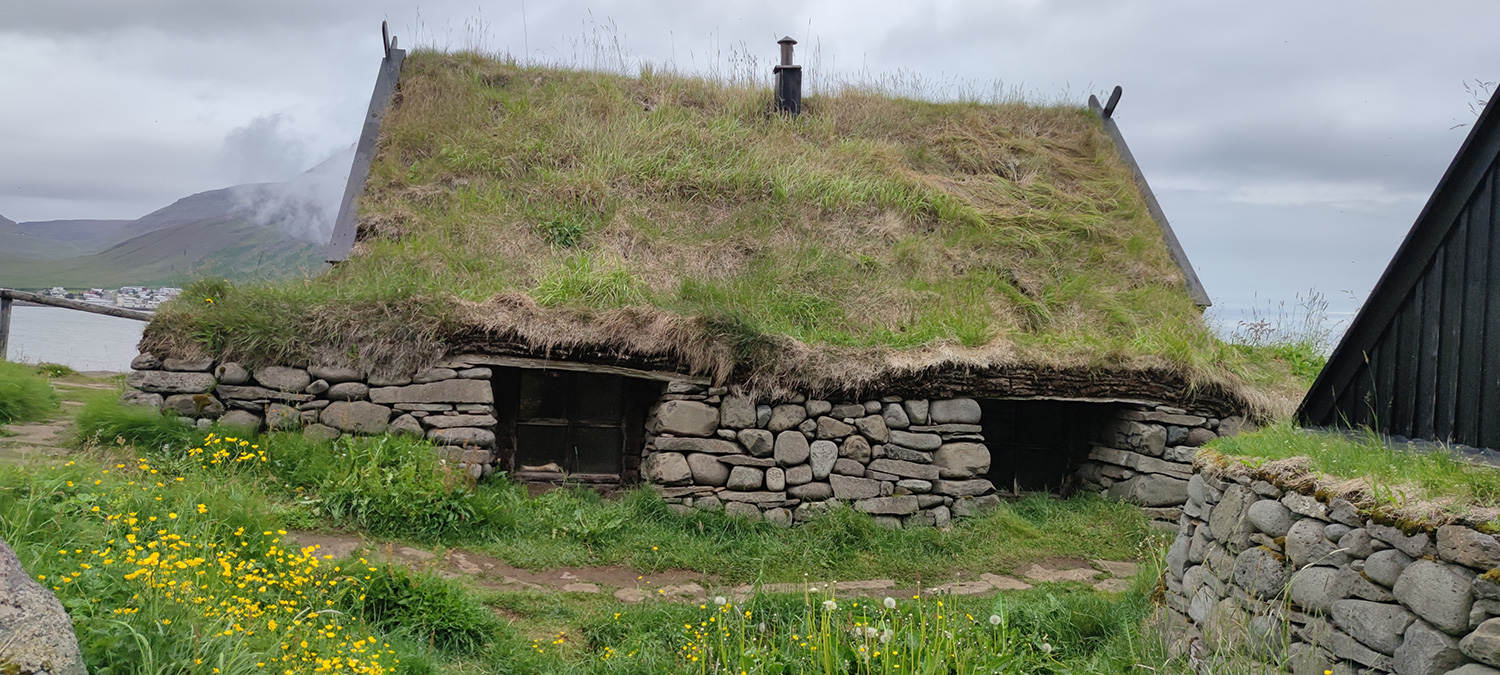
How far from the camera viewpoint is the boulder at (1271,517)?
4.38 meters

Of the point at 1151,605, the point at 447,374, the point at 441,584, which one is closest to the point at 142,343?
the point at 447,374

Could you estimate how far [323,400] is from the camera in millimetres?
7781

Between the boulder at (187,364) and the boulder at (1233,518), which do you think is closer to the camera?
the boulder at (1233,518)

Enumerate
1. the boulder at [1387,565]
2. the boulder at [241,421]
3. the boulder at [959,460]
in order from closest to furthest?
the boulder at [1387,565]
the boulder at [241,421]
the boulder at [959,460]

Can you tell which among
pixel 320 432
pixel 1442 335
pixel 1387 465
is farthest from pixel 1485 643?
pixel 320 432

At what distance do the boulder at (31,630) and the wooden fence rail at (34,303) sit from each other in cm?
878

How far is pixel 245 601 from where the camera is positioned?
12.6 feet

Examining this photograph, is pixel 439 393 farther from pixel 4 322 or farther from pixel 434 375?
pixel 4 322

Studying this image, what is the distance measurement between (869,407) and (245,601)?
5401 millimetres

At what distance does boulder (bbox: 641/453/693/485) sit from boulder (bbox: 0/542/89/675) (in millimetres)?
5256

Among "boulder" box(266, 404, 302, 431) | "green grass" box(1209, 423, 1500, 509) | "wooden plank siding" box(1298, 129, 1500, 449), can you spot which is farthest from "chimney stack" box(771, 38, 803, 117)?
"wooden plank siding" box(1298, 129, 1500, 449)

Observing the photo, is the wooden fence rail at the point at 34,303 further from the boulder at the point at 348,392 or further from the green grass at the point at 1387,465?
the green grass at the point at 1387,465

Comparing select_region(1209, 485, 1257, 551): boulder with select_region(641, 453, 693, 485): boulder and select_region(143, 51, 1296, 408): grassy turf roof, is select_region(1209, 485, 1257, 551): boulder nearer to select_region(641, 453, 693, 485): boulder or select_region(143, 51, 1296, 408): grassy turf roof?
select_region(143, 51, 1296, 408): grassy turf roof

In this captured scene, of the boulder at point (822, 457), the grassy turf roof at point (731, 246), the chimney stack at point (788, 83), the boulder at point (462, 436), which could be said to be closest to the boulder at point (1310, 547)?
the grassy turf roof at point (731, 246)
